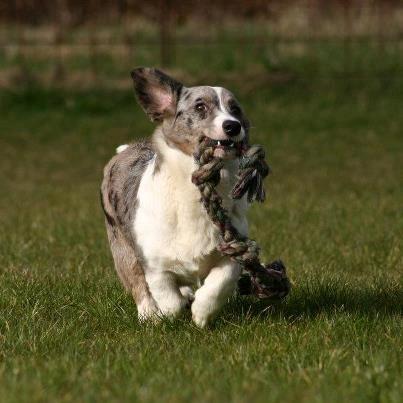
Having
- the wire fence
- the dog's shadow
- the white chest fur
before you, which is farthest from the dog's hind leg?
the wire fence

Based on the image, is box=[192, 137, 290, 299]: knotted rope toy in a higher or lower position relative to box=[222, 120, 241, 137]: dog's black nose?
lower

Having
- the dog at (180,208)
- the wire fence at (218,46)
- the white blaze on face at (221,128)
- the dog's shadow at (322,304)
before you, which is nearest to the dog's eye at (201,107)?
the dog at (180,208)

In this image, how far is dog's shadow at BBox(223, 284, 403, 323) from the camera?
5621mm

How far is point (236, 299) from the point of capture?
20.1 ft

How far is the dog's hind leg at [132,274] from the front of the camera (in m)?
5.61

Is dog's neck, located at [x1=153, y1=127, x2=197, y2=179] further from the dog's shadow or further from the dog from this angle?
the dog's shadow

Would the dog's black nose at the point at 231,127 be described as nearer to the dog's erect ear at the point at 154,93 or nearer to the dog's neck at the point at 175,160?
the dog's neck at the point at 175,160

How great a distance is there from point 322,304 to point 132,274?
113 cm

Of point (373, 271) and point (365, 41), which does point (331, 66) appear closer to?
point (365, 41)

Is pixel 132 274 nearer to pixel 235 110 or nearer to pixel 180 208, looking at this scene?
pixel 180 208

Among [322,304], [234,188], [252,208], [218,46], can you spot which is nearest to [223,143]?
[234,188]

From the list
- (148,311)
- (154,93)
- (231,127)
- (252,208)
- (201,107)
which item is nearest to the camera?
(231,127)

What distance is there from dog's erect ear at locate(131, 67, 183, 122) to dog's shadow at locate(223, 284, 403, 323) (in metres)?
1.21

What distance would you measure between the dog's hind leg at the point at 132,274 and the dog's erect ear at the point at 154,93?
0.79m
